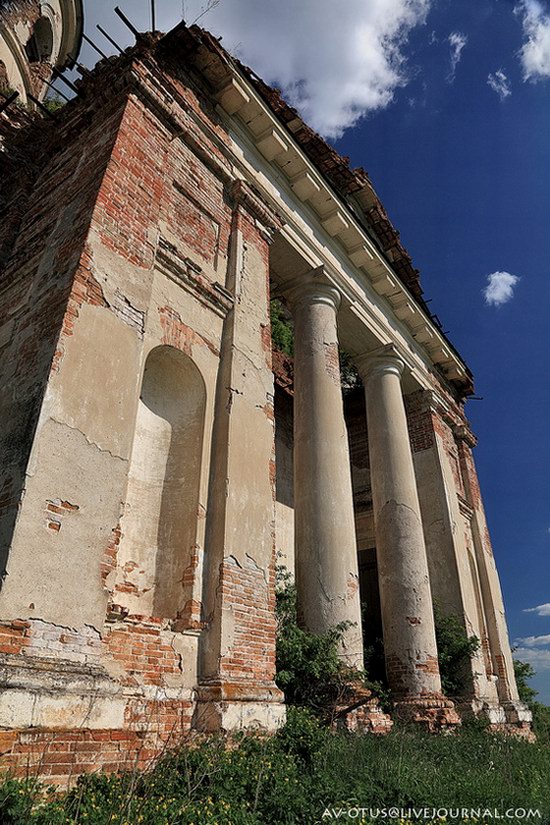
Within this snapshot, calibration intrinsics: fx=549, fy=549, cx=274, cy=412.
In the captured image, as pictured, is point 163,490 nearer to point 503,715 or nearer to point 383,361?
point 383,361

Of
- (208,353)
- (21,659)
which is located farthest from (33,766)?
(208,353)

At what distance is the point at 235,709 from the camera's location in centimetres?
514

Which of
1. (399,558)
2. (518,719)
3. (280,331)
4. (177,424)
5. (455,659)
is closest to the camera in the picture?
(177,424)

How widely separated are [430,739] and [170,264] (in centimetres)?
720

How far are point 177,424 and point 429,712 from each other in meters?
→ 6.34

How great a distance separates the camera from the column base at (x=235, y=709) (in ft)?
16.4

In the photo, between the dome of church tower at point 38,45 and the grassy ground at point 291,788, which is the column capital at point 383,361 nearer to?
the grassy ground at point 291,788

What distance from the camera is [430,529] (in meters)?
13.1

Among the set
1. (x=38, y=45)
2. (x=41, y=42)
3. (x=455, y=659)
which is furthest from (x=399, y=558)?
(x=41, y=42)

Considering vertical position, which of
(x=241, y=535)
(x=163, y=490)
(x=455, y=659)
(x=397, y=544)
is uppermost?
(x=397, y=544)

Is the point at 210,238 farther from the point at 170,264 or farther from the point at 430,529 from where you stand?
the point at 430,529

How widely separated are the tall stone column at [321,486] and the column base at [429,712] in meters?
2.06

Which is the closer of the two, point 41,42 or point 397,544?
point 397,544

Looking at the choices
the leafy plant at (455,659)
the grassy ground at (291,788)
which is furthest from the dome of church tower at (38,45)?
the leafy plant at (455,659)
